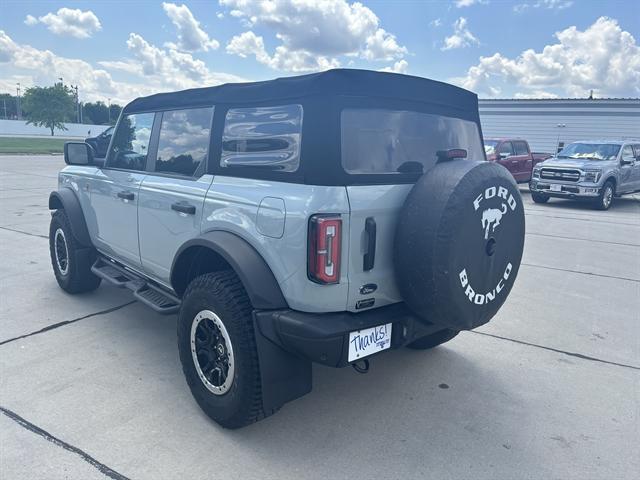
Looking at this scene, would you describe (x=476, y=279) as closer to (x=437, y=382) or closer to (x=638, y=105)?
(x=437, y=382)

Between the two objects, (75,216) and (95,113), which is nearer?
(75,216)

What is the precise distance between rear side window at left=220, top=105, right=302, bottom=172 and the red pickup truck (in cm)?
1330

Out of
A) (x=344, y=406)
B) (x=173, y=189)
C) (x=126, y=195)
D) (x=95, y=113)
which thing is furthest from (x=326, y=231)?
(x=95, y=113)

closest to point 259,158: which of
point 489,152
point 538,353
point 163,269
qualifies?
point 163,269

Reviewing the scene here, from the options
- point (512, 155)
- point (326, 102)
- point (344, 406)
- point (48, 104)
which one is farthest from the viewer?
point (48, 104)

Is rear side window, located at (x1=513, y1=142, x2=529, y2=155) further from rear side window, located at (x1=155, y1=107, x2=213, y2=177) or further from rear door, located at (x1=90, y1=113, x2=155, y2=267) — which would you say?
rear side window, located at (x1=155, y1=107, x2=213, y2=177)

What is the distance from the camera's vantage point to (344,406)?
3.07m

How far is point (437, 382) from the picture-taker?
3404 millimetres

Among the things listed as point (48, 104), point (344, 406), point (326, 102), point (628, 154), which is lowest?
point (344, 406)

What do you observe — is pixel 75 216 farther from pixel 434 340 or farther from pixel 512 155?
pixel 512 155

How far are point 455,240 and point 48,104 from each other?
66295 mm

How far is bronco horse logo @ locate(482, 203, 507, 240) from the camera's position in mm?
2562

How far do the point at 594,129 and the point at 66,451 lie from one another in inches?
1294

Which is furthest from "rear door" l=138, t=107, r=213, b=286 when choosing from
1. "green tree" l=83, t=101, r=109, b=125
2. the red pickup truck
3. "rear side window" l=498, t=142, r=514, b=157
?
"green tree" l=83, t=101, r=109, b=125
